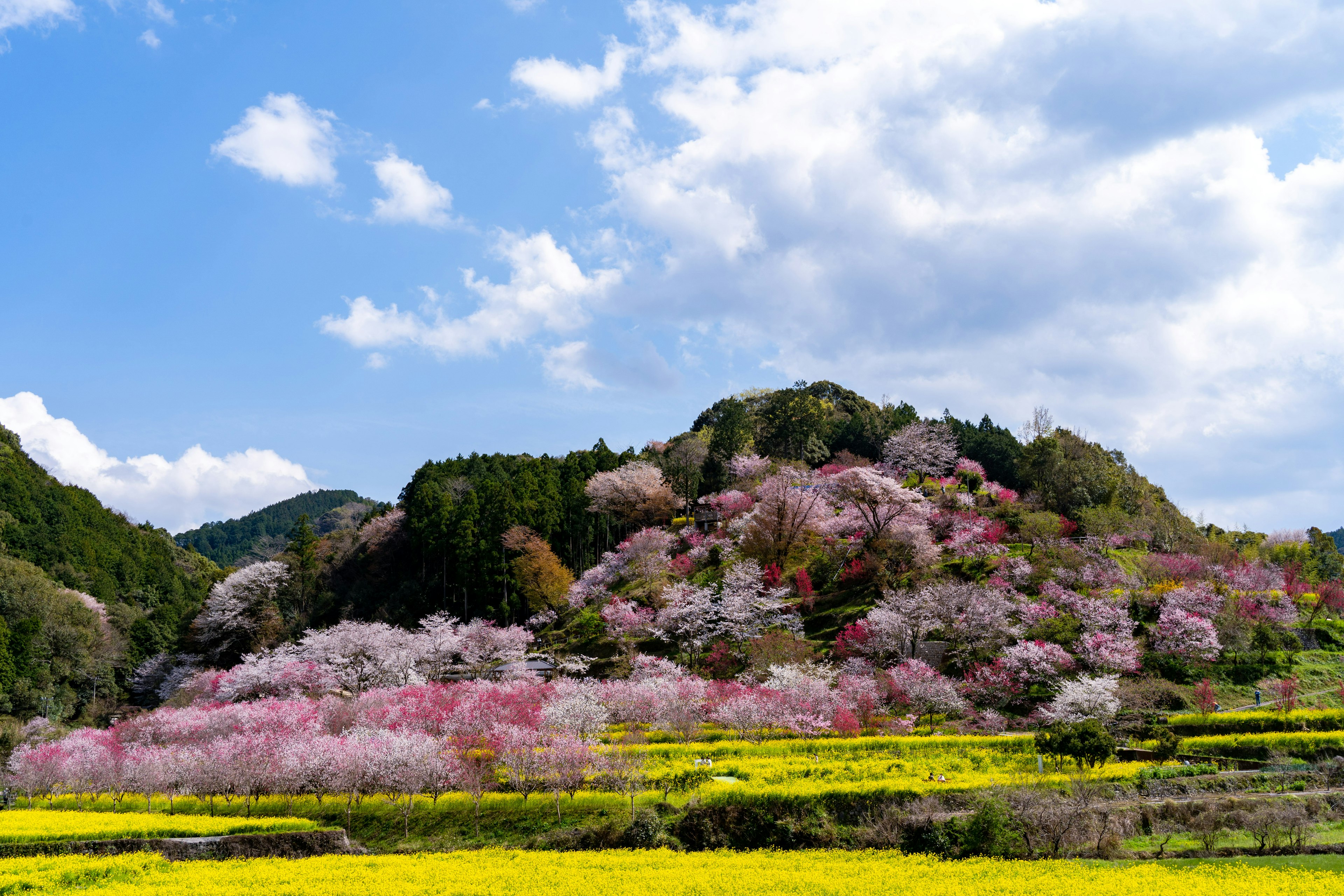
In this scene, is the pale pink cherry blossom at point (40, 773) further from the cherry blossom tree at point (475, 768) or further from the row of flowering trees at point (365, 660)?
the cherry blossom tree at point (475, 768)

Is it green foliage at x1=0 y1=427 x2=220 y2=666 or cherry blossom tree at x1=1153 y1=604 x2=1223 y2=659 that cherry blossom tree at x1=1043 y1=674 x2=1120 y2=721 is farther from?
green foliage at x1=0 y1=427 x2=220 y2=666

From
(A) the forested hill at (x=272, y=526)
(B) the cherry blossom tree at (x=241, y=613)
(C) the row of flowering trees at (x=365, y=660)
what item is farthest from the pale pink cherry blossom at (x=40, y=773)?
(A) the forested hill at (x=272, y=526)

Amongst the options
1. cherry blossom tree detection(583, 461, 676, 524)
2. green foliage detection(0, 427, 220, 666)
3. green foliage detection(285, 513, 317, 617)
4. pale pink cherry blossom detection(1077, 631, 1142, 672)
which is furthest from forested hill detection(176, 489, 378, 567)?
pale pink cherry blossom detection(1077, 631, 1142, 672)

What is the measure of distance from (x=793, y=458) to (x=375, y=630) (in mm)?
40302

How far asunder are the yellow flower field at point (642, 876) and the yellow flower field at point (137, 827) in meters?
1.99

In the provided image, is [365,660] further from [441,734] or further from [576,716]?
[576,716]

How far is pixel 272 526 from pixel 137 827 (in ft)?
496

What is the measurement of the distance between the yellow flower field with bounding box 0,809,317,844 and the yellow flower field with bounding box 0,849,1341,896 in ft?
6.53

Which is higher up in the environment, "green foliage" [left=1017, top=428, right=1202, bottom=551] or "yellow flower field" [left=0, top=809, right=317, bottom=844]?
"green foliage" [left=1017, top=428, right=1202, bottom=551]

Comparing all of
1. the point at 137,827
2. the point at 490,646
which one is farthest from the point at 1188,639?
the point at 137,827

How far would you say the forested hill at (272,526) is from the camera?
13225cm

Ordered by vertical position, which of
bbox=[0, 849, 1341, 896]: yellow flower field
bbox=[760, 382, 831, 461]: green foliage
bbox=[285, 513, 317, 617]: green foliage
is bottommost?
bbox=[0, 849, 1341, 896]: yellow flower field

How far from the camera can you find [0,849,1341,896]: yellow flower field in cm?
1476

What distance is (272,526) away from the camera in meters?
158
